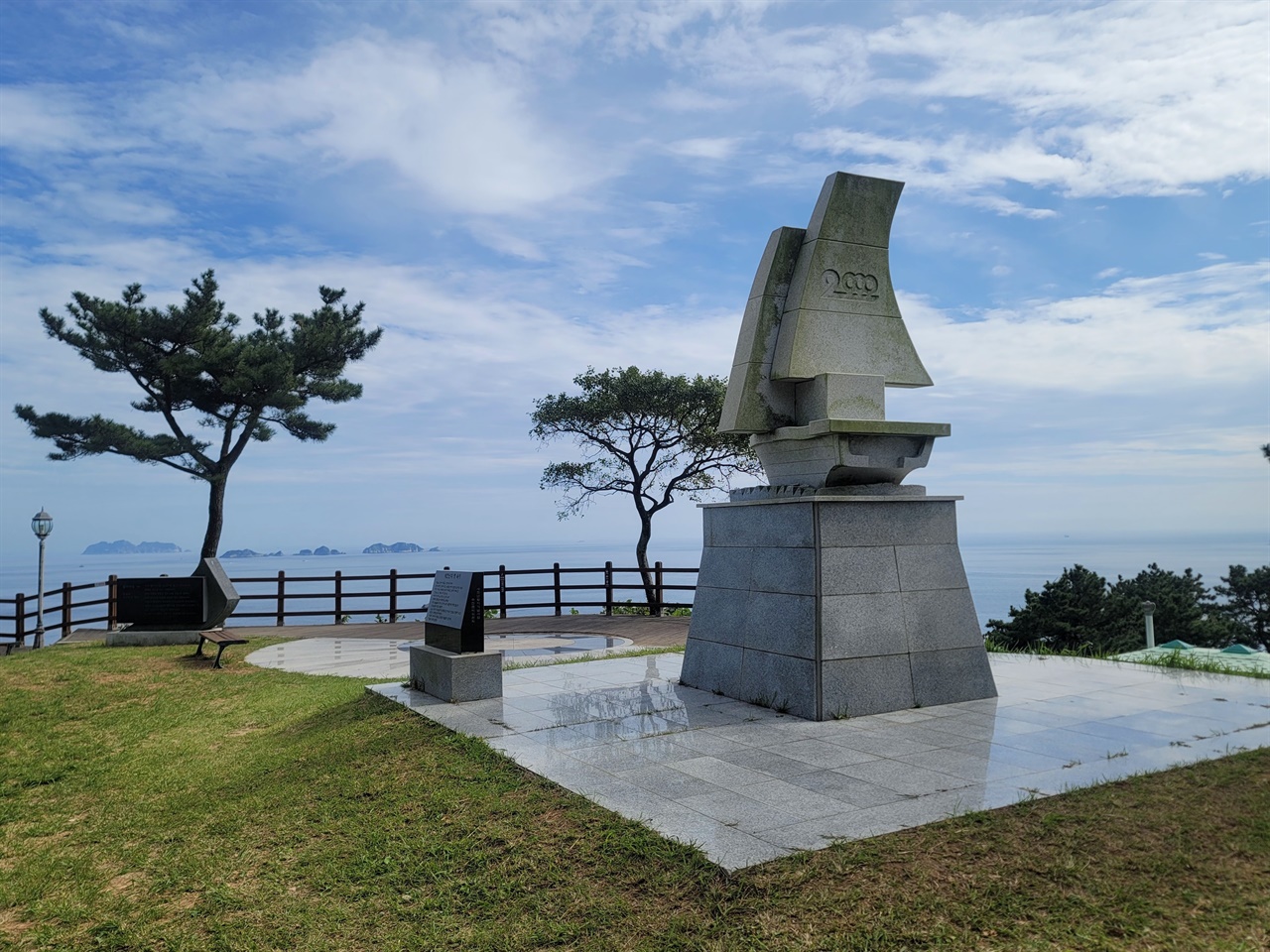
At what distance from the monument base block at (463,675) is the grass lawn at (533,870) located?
3.24 feet

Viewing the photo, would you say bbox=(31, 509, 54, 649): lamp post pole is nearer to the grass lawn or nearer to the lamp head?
the lamp head

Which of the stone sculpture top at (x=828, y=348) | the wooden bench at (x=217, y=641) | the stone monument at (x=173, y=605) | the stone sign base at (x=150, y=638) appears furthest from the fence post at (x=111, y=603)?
the stone sculpture top at (x=828, y=348)

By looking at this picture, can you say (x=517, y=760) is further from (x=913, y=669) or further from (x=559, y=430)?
(x=559, y=430)

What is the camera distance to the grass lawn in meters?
3.54

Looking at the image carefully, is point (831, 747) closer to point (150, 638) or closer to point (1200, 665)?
point (1200, 665)

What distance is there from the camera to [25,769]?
23.5 feet

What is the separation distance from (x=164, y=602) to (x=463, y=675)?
9187mm

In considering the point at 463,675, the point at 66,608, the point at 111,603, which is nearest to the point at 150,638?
the point at 111,603

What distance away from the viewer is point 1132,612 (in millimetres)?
22953

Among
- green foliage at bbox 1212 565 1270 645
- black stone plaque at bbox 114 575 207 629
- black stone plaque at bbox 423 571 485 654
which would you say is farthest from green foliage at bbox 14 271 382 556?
green foliage at bbox 1212 565 1270 645

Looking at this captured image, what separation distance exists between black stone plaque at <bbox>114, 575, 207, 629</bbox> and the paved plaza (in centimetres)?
774

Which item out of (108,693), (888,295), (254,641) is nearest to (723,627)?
(888,295)

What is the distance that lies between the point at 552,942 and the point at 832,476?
471 centimetres

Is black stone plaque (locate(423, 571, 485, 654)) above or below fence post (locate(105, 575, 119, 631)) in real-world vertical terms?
above
